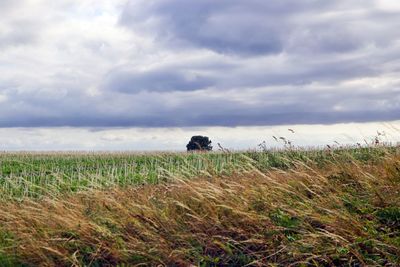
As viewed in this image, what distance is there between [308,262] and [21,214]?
15.3 feet

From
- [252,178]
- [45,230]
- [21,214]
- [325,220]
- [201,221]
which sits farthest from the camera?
[252,178]

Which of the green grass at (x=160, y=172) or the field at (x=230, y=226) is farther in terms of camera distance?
the green grass at (x=160, y=172)

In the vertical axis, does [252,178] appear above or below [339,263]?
above

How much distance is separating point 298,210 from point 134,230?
1982 mm

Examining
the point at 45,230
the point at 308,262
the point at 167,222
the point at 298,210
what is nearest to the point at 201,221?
the point at 167,222

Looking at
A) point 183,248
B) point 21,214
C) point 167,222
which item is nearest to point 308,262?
point 183,248

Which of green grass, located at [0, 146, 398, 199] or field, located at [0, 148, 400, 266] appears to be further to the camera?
green grass, located at [0, 146, 398, 199]

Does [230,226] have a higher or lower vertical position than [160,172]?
Answer: lower

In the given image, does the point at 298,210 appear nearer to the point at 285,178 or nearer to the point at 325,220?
the point at 325,220

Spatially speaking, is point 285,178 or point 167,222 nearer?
point 167,222

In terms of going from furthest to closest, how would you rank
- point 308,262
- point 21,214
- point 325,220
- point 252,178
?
point 252,178, point 21,214, point 325,220, point 308,262

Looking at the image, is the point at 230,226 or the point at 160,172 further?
the point at 160,172

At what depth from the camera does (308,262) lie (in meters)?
6.18

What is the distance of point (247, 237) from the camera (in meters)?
6.93
